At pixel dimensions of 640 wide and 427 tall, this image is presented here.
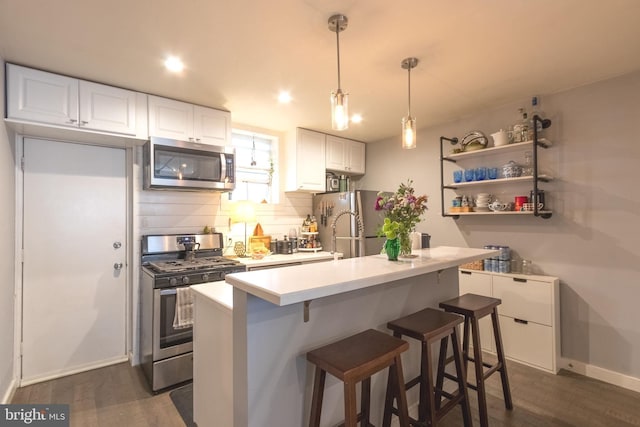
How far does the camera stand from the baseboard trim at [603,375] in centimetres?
247

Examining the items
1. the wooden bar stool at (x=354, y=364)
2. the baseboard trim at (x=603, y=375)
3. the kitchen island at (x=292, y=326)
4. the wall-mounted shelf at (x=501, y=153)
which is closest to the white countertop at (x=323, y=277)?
the kitchen island at (x=292, y=326)

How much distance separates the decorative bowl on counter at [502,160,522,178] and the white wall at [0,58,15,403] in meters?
4.08

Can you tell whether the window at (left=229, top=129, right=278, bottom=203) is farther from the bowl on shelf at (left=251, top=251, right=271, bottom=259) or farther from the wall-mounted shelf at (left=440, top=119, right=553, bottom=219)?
the wall-mounted shelf at (left=440, top=119, right=553, bottom=219)

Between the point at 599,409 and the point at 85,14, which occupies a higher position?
the point at 85,14

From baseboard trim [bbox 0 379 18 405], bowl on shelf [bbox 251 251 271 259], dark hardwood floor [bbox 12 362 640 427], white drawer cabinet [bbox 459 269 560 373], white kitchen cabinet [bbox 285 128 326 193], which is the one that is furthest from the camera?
white kitchen cabinet [bbox 285 128 326 193]

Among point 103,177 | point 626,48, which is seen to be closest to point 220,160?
point 103,177

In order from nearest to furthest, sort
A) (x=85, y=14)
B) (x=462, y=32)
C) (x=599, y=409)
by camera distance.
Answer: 1. (x=85, y=14)
2. (x=462, y=32)
3. (x=599, y=409)

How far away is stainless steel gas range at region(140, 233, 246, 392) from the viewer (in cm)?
246

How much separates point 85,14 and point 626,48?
3413 millimetres

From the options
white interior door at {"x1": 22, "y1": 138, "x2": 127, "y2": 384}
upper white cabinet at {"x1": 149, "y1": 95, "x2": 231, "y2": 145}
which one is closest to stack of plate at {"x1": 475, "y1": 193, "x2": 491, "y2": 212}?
upper white cabinet at {"x1": 149, "y1": 95, "x2": 231, "y2": 145}

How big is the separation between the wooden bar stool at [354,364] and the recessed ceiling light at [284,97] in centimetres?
216

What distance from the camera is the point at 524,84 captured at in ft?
8.77

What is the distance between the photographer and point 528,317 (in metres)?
2.83

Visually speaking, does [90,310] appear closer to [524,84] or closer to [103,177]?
[103,177]
